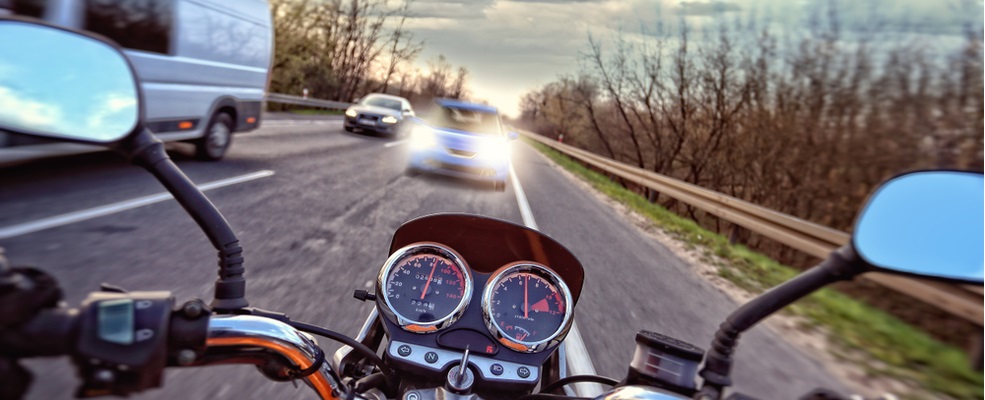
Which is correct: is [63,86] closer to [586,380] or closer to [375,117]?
[586,380]

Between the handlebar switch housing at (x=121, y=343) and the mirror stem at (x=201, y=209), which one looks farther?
the mirror stem at (x=201, y=209)

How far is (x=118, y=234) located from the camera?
214 inches

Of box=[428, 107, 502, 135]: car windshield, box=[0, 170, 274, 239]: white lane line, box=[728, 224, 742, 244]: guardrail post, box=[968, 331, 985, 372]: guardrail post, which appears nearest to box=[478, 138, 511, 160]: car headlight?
box=[428, 107, 502, 135]: car windshield

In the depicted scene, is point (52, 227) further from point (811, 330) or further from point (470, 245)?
point (811, 330)

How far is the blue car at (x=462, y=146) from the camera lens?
11859 mm

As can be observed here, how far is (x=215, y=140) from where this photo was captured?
10.1 m

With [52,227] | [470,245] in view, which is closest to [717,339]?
[470,245]

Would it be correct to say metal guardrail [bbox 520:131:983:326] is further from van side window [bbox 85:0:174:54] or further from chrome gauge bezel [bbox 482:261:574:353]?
van side window [bbox 85:0:174:54]

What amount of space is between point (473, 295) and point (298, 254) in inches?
157

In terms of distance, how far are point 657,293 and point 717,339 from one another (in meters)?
5.18

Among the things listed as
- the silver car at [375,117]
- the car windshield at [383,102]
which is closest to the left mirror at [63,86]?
the silver car at [375,117]

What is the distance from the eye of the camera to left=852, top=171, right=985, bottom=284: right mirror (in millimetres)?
1212

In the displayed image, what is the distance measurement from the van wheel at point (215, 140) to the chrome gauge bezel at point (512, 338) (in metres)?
8.93

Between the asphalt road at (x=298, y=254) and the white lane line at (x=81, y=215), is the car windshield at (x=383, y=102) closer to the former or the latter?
the asphalt road at (x=298, y=254)
